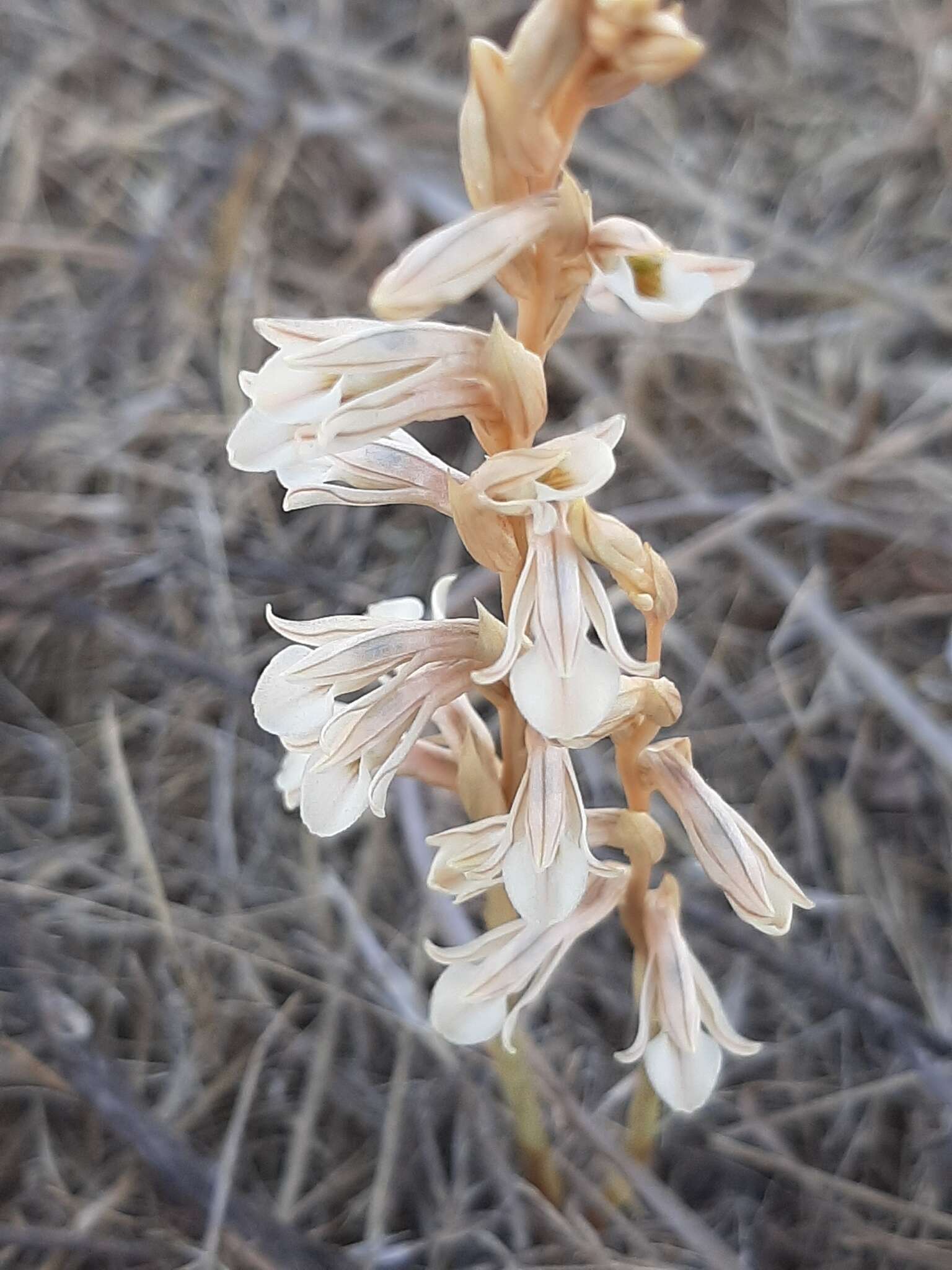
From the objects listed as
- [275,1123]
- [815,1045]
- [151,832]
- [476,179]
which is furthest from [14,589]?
[815,1045]

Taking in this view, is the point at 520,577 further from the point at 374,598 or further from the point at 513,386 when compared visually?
the point at 374,598

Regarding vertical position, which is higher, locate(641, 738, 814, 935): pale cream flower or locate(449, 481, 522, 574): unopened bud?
locate(449, 481, 522, 574): unopened bud

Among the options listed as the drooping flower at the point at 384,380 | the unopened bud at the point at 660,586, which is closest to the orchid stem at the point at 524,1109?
the unopened bud at the point at 660,586

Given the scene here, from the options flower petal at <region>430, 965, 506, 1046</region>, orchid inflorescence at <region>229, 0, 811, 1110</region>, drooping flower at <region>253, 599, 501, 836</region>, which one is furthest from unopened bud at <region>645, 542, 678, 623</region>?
flower petal at <region>430, 965, 506, 1046</region>

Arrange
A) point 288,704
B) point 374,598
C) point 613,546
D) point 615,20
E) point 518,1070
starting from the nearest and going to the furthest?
point 615,20 → point 613,546 → point 288,704 → point 518,1070 → point 374,598

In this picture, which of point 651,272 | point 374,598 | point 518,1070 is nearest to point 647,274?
point 651,272

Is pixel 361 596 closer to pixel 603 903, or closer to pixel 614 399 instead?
pixel 614 399

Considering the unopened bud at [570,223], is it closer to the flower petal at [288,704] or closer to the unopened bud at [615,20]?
the unopened bud at [615,20]

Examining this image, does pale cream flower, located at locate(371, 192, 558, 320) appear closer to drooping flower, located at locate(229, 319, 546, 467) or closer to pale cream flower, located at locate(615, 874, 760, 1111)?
drooping flower, located at locate(229, 319, 546, 467)
